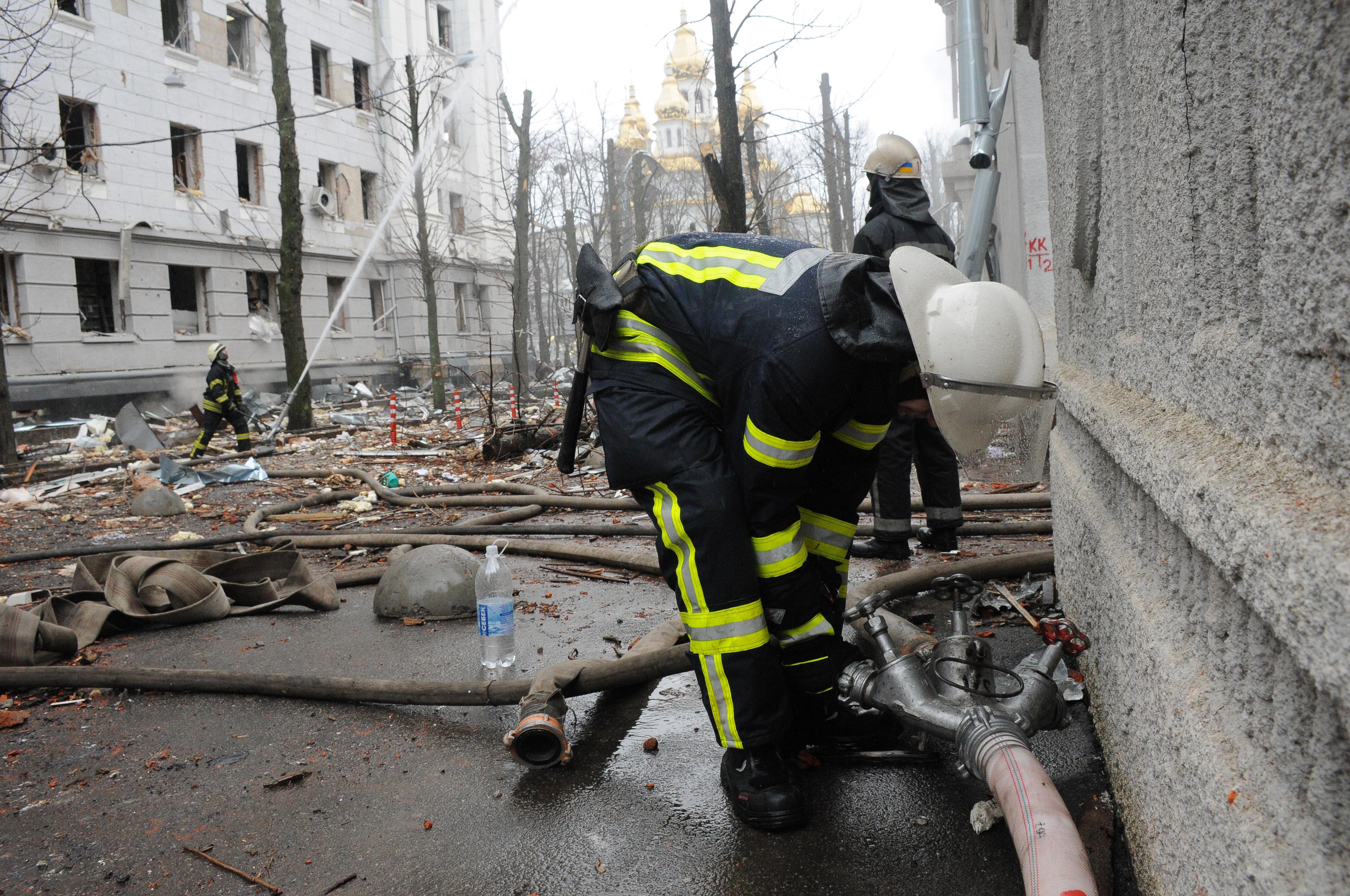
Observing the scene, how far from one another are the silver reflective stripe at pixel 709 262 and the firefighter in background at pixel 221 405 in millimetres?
11527

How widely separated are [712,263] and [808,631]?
1073 millimetres

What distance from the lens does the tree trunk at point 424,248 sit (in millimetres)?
19344

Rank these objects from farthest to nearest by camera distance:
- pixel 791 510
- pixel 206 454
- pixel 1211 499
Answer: pixel 206 454
pixel 791 510
pixel 1211 499

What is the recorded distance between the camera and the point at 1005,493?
20.8ft

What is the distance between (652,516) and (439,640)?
79.8 inches

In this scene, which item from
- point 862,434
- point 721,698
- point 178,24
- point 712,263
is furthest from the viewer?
point 178,24

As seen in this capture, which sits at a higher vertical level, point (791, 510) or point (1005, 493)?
point (791, 510)

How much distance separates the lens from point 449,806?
264 cm

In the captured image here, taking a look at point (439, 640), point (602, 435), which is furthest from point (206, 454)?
point (602, 435)

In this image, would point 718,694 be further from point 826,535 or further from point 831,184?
→ point 831,184

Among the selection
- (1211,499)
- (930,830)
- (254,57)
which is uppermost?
(254,57)

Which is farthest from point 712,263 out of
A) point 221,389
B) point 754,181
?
point 754,181

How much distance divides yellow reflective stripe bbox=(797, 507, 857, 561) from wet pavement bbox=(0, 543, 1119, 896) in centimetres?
65

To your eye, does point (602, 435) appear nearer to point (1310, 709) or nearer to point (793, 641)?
point (793, 641)
